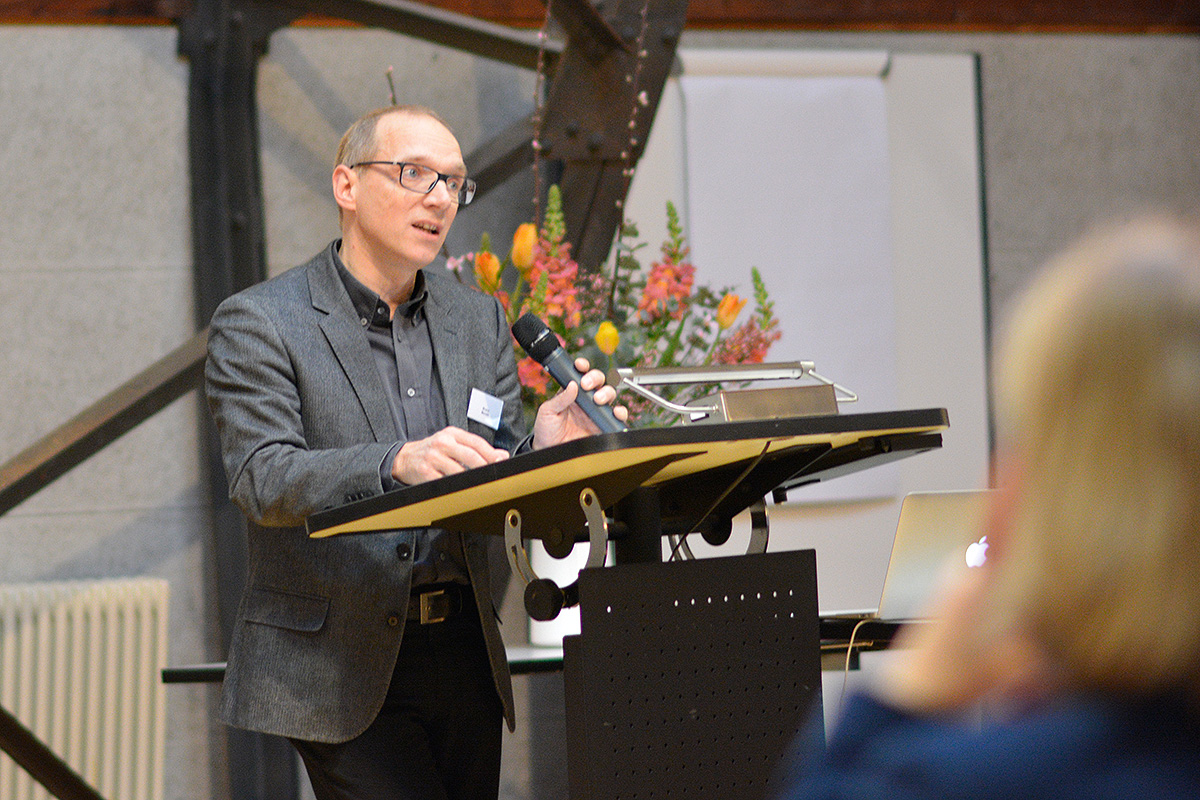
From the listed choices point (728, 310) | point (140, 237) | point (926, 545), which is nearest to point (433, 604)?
point (926, 545)

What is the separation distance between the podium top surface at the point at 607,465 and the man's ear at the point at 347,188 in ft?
2.32

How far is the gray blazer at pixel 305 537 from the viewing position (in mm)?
1578

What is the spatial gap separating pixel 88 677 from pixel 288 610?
5.80ft

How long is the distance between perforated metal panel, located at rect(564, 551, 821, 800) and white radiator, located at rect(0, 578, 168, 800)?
7.14 ft

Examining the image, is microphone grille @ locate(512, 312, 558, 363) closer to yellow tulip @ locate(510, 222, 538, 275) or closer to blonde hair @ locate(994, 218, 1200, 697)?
yellow tulip @ locate(510, 222, 538, 275)

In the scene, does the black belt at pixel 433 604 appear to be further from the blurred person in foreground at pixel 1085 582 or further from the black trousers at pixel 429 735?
the blurred person in foreground at pixel 1085 582

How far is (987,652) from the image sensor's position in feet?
1.85

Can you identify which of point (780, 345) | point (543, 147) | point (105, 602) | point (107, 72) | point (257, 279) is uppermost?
point (107, 72)

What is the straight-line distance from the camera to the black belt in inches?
66.2

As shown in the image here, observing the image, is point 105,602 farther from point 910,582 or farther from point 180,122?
point 910,582

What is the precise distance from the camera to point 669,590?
137 cm

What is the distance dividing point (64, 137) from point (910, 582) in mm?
2606

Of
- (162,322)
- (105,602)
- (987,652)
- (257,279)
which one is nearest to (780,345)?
(257,279)

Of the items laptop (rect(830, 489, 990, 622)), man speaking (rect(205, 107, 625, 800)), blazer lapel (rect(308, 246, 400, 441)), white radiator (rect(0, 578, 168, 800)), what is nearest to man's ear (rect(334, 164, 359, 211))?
man speaking (rect(205, 107, 625, 800))
